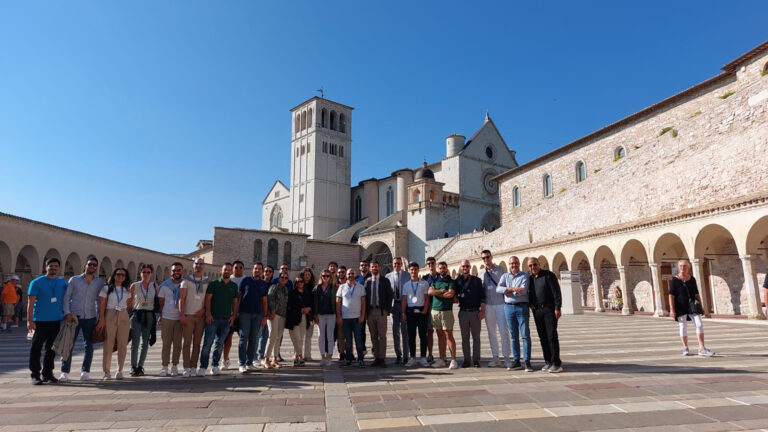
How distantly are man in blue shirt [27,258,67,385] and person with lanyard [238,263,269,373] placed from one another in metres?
2.41

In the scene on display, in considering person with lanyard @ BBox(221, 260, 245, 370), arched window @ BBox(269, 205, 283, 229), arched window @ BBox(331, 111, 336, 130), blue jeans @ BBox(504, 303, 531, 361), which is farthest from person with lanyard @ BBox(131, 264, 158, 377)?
arched window @ BBox(269, 205, 283, 229)

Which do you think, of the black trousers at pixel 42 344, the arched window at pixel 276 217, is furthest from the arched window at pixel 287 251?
the black trousers at pixel 42 344

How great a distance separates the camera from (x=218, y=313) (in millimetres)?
6797

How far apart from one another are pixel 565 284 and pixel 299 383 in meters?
16.3

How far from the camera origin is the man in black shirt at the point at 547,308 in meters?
6.52

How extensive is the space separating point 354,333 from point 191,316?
8.40ft

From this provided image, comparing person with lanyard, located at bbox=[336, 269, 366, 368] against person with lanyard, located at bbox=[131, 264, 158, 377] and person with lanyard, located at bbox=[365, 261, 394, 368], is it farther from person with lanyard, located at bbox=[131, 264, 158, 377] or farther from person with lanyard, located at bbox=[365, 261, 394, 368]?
person with lanyard, located at bbox=[131, 264, 158, 377]

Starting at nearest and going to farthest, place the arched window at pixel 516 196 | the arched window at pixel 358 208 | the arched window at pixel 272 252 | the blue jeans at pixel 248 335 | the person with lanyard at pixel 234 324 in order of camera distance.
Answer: the blue jeans at pixel 248 335 < the person with lanyard at pixel 234 324 < the arched window at pixel 516 196 < the arched window at pixel 272 252 < the arched window at pixel 358 208

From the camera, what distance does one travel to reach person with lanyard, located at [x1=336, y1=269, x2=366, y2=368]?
24.9 ft

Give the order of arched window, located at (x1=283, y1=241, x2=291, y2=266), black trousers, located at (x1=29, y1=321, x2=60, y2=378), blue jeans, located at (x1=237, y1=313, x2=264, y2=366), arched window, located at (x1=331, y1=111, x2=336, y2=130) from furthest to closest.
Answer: arched window, located at (x1=331, y1=111, x2=336, y2=130) → arched window, located at (x1=283, y1=241, x2=291, y2=266) → blue jeans, located at (x1=237, y1=313, x2=264, y2=366) → black trousers, located at (x1=29, y1=321, x2=60, y2=378)

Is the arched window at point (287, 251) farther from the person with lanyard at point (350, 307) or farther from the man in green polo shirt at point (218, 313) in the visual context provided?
the man in green polo shirt at point (218, 313)

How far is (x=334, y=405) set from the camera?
15.3 feet

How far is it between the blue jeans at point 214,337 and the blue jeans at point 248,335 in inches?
11.1

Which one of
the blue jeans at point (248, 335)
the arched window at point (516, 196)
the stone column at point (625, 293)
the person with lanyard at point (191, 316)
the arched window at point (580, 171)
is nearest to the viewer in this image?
the person with lanyard at point (191, 316)
